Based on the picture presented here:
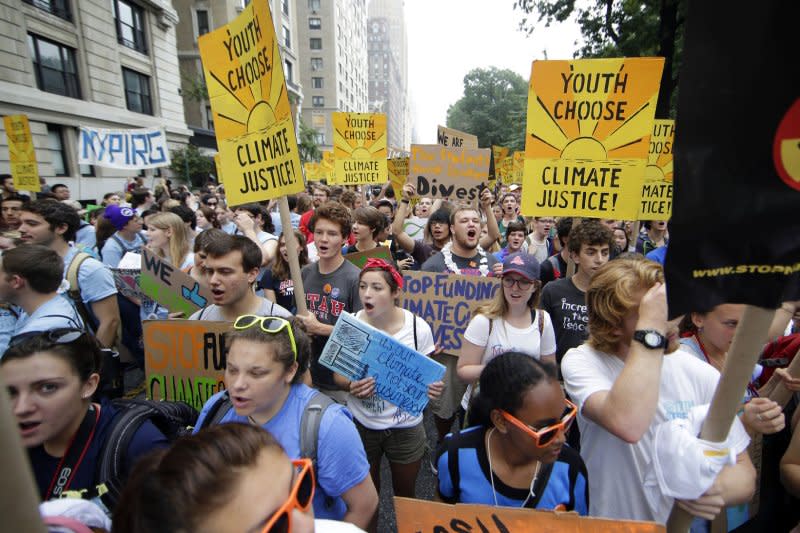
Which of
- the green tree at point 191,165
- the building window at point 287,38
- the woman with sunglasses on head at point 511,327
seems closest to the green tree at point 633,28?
the woman with sunglasses on head at point 511,327

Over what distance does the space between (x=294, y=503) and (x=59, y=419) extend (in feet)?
3.87

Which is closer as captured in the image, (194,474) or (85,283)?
(194,474)

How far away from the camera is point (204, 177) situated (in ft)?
76.4

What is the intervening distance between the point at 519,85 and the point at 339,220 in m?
67.2

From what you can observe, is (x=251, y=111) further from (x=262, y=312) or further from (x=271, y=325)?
(x=271, y=325)

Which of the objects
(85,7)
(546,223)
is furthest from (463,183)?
(85,7)

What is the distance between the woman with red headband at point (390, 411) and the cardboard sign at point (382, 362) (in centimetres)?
17

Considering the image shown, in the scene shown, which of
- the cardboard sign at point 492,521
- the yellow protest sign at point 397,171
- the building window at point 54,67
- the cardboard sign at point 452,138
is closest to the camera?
the cardboard sign at point 492,521

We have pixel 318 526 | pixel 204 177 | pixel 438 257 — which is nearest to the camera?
pixel 318 526

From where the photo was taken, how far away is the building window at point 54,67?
50.9 feet

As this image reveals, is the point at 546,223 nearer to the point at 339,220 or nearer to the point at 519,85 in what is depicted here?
the point at 339,220

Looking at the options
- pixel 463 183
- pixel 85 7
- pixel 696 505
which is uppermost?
pixel 85 7

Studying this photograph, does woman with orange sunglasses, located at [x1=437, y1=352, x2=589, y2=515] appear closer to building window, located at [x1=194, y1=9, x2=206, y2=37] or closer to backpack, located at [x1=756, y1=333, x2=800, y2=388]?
backpack, located at [x1=756, y1=333, x2=800, y2=388]

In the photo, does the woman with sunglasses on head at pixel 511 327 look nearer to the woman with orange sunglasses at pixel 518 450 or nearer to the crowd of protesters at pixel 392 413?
the crowd of protesters at pixel 392 413
